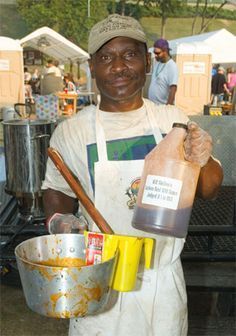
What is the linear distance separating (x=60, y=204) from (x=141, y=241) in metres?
0.46

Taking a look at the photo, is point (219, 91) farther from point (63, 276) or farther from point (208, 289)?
point (63, 276)

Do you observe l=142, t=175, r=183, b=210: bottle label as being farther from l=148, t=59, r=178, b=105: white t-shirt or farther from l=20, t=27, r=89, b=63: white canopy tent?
l=20, t=27, r=89, b=63: white canopy tent

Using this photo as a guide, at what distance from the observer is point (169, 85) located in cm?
628

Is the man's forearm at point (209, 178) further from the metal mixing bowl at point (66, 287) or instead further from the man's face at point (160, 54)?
the man's face at point (160, 54)

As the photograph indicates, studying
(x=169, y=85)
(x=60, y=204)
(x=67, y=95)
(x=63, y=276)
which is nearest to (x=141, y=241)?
(x=63, y=276)

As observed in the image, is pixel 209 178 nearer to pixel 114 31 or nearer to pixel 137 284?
pixel 137 284

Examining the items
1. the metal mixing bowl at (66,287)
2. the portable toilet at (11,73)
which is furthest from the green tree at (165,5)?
the metal mixing bowl at (66,287)

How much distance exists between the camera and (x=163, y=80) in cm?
629

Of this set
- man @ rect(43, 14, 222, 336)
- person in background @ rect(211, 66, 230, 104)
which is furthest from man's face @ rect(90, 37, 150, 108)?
person in background @ rect(211, 66, 230, 104)

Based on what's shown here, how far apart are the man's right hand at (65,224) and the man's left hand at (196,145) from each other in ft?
1.41

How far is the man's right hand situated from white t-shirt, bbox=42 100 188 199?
0.16 metres

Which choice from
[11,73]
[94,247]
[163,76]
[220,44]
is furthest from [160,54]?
[220,44]

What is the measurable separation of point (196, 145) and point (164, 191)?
164 mm

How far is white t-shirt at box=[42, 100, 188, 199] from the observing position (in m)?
1.52
